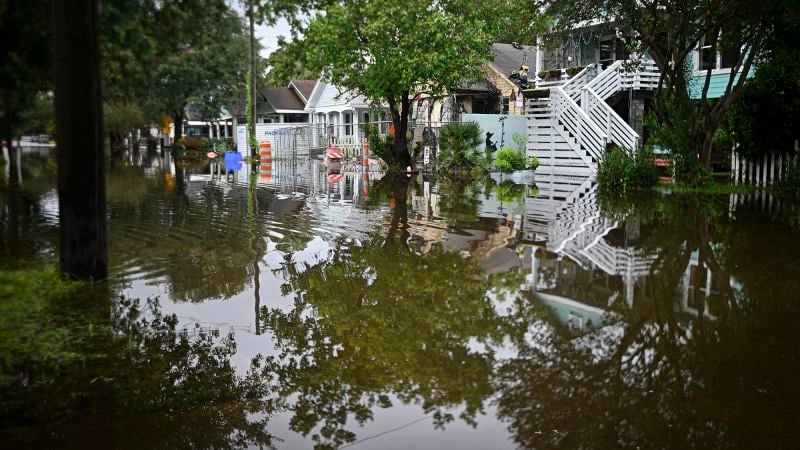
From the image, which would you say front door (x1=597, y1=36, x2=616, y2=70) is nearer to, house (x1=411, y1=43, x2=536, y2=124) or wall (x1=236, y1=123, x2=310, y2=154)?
house (x1=411, y1=43, x2=536, y2=124)

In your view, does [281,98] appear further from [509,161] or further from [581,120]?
[581,120]

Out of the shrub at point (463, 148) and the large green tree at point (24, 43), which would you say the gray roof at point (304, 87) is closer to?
the shrub at point (463, 148)

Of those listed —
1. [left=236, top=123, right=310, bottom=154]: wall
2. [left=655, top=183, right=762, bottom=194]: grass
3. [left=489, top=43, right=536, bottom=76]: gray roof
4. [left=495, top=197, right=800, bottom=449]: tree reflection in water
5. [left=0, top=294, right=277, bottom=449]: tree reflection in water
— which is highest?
[left=489, top=43, right=536, bottom=76]: gray roof

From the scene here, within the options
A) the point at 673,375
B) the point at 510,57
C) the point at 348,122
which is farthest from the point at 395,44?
the point at 348,122

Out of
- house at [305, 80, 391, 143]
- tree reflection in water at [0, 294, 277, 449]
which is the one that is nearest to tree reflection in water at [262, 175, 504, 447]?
tree reflection in water at [0, 294, 277, 449]

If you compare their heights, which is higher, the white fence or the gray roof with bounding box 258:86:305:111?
the gray roof with bounding box 258:86:305:111

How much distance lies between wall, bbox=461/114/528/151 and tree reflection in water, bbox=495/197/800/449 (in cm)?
2227

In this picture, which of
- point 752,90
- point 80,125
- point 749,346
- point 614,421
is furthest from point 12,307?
point 752,90

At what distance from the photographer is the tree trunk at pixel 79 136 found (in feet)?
23.5

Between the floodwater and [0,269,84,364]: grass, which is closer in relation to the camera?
the floodwater

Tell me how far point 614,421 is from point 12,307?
5154mm

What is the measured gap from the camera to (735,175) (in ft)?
68.8

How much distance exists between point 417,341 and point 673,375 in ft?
6.35

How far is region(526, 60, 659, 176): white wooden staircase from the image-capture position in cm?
2481
